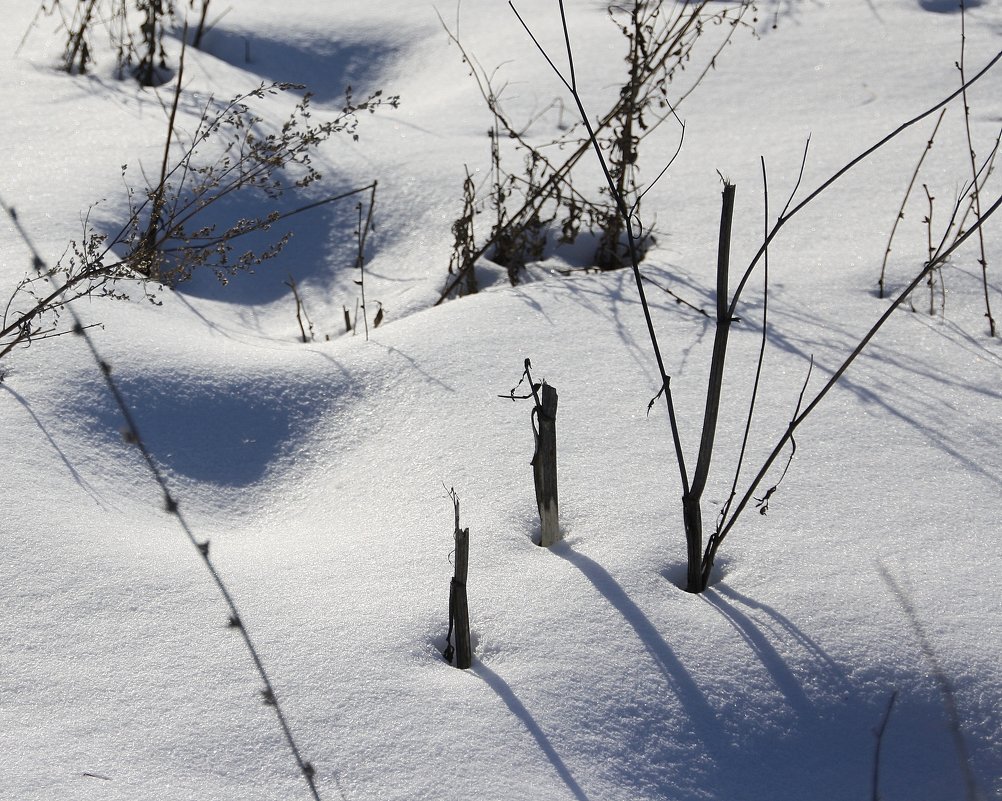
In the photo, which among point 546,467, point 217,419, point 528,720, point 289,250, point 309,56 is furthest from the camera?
point 309,56

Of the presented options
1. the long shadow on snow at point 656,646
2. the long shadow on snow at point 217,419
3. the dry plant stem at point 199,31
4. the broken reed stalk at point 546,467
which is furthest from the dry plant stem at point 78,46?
the long shadow on snow at point 656,646

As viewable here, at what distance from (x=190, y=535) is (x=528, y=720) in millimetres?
677

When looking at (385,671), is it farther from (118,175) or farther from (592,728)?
(118,175)

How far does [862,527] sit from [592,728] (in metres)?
0.61

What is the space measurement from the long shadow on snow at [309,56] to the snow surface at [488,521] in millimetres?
887

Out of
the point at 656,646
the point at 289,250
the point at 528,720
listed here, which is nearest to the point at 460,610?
the point at 528,720

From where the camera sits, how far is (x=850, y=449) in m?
1.74

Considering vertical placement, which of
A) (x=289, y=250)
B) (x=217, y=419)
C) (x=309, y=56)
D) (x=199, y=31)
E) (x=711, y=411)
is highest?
(x=199, y=31)

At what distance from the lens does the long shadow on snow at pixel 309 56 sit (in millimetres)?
3664

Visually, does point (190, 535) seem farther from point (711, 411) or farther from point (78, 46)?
point (78, 46)

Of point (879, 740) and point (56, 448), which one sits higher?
point (56, 448)

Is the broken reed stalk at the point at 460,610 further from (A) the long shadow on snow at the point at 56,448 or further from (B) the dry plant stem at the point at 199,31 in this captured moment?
(B) the dry plant stem at the point at 199,31

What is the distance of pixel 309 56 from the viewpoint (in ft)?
12.3

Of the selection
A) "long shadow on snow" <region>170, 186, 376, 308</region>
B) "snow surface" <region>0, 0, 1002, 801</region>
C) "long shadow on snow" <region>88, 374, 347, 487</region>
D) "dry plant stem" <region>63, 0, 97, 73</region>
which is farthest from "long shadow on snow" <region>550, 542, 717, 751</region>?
Result: "dry plant stem" <region>63, 0, 97, 73</region>
